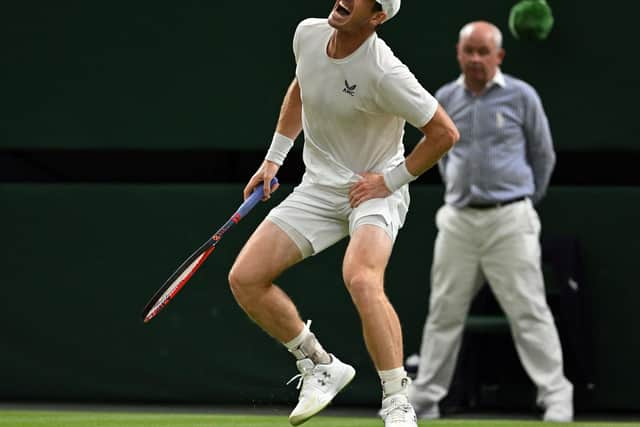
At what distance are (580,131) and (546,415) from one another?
6.05 ft

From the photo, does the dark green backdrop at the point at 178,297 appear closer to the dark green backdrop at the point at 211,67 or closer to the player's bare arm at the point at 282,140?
the dark green backdrop at the point at 211,67

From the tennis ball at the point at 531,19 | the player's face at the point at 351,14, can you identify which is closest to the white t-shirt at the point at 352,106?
the player's face at the point at 351,14

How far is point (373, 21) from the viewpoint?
5.64 m

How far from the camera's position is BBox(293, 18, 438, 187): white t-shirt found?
18.2 ft

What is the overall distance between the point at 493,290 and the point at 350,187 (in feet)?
8.25

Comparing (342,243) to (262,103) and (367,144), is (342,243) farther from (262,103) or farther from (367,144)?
(367,144)

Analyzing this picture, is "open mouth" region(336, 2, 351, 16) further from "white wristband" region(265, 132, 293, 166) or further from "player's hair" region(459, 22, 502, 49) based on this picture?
"player's hair" region(459, 22, 502, 49)

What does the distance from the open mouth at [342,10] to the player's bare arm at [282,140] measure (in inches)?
22.6

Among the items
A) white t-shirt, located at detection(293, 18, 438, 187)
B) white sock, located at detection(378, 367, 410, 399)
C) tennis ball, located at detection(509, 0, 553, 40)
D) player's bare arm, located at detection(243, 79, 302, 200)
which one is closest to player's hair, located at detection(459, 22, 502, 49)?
tennis ball, located at detection(509, 0, 553, 40)

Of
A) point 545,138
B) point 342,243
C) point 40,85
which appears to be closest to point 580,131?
point 545,138

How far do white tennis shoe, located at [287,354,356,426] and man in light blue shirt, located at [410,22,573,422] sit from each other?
7.44 feet

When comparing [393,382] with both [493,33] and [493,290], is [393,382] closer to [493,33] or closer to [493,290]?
[493,290]

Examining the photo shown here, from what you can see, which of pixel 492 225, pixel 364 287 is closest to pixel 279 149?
pixel 364 287

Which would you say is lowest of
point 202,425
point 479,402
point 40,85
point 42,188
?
point 479,402
